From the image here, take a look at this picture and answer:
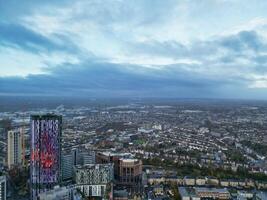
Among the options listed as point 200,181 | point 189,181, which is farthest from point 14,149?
point 200,181

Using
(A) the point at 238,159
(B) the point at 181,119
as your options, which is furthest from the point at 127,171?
(B) the point at 181,119

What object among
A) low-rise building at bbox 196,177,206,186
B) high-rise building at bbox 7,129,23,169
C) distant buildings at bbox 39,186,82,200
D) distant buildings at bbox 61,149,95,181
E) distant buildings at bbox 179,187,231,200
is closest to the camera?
distant buildings at bbox 39,186,82,200

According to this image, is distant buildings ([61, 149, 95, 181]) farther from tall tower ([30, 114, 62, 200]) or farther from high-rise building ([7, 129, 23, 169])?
high-rise building ([7, 129, 23, 169])

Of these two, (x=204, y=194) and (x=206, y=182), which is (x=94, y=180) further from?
(x=206, y=182)

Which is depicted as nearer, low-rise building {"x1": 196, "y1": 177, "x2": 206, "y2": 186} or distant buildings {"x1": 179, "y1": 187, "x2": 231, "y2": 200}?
distant buildings {"x1": 179, "y1": 187, "x2": 231, "y2": 200}

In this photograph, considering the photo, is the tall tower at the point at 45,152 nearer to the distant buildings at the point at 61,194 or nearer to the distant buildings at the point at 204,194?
the distant buildings at the point at 61,194

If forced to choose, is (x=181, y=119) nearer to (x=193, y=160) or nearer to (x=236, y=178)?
(x=193, y=160)

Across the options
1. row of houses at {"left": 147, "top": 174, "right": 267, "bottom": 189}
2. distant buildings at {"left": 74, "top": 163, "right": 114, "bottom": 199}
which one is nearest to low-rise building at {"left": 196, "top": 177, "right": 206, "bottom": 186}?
row of houses at {"left": 147, "top": 174, "right": 267, "bottom": 189}

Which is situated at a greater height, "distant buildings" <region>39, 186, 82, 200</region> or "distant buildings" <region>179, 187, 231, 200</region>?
"distant buildings" <region>39, 186, 82, 200</region>
